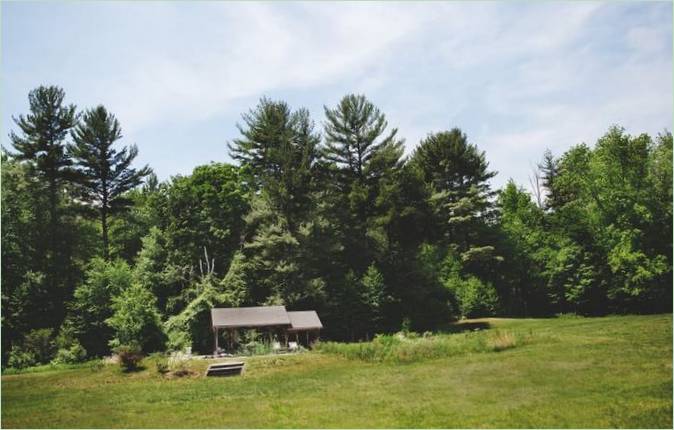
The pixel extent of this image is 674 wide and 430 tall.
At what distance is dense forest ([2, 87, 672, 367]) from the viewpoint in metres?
38.4

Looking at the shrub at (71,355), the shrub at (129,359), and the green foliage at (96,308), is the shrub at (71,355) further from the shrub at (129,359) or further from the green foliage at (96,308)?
the shrub at (129,359)

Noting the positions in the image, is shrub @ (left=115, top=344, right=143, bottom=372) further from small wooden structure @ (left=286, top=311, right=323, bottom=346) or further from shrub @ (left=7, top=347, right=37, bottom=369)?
small wooden structure @ (left=286, top=311, right=323, bottom=346)

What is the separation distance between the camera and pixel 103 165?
46.2 meters

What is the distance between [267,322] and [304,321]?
2930 mm

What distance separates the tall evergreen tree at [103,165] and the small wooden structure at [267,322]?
15565mm

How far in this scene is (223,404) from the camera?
19.1 metres

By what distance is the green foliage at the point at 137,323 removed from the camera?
34.3 meters

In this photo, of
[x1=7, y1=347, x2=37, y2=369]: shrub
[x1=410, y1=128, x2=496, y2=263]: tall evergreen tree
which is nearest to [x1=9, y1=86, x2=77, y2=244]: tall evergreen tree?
[x1=7, y1=347, x2=37, y2=369]: shrub

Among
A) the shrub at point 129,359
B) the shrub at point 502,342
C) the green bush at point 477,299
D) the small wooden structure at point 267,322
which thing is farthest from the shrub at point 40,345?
the green bush at point 477,299

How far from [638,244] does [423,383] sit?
3011 centimetres

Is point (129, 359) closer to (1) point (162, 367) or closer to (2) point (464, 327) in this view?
(1) point (162, 367)

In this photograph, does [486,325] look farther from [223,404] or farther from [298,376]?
[223,404]

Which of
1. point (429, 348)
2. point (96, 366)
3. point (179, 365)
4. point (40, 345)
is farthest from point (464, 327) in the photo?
point (40, 345)

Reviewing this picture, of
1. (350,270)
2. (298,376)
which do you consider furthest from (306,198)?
(298,376)
